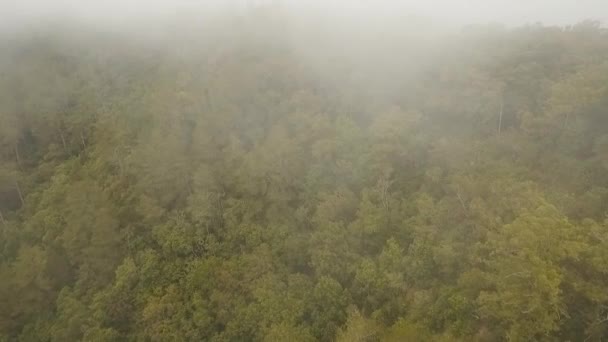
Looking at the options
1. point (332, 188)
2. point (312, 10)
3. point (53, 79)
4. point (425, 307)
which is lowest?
point (425, 307)

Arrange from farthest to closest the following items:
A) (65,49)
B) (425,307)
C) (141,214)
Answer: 1. (65,49)
2. (141,214)
3. (425,307)

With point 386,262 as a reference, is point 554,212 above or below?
above

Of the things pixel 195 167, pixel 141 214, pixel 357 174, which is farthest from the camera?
pixel 195 167

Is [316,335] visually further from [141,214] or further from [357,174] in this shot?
[141,214]

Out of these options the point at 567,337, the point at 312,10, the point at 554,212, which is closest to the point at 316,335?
the point at 567,337

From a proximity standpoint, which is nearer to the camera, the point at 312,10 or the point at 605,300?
the point at 605,300

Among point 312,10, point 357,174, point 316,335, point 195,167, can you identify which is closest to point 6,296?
point 195,167

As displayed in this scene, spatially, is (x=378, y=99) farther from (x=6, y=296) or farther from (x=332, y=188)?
(x=6, y=296)
